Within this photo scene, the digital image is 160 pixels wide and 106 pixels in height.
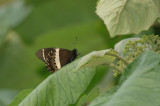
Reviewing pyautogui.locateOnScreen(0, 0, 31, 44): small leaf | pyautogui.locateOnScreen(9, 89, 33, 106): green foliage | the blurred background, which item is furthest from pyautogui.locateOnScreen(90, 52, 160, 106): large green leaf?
pyautogui.locateOnScreen(0, 0, 31, 44): small leaf

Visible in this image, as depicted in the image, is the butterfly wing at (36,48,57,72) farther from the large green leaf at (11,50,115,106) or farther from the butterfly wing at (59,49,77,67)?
the large green leaf at (11,50,115,106)

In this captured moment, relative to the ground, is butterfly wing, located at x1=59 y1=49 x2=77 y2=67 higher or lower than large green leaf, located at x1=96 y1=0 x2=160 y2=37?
lower

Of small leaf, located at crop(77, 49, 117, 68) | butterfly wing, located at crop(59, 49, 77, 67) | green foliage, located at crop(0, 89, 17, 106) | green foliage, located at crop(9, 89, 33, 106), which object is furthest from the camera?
green foliage, located at crop(0, 89, 17, 106)

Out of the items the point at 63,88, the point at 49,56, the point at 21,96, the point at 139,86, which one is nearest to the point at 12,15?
the point at 49,56

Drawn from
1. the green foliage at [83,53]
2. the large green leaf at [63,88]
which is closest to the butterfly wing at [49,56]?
the green foliage at [83,53]

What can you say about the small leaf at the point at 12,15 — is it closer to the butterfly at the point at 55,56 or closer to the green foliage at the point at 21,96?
the butterfly at the point at 55,56

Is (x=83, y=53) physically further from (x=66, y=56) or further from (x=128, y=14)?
(x=128, y=14)

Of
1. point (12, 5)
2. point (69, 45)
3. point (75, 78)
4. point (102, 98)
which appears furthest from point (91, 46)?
point (102, 98)
